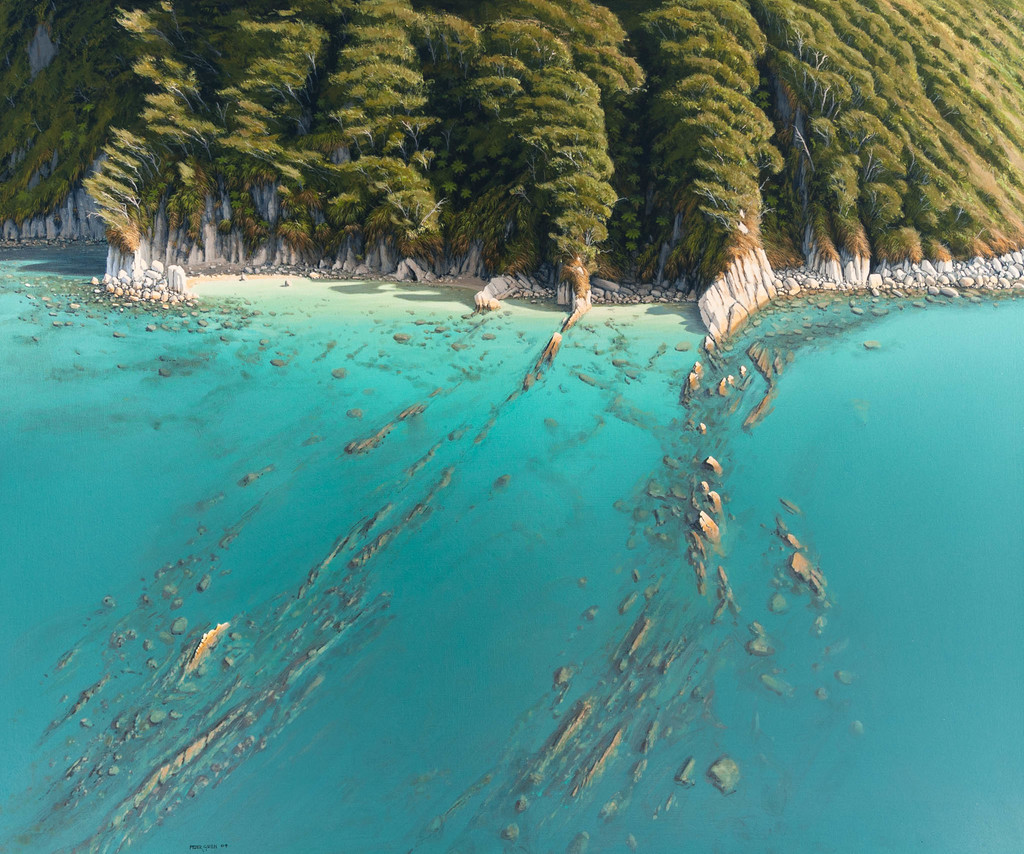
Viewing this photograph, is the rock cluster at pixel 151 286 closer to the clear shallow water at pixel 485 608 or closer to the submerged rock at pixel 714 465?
the clear shallow water at pixel 485 608

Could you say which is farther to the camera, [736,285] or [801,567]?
[736,285]

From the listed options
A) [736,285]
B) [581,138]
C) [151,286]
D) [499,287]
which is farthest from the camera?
[151,286]

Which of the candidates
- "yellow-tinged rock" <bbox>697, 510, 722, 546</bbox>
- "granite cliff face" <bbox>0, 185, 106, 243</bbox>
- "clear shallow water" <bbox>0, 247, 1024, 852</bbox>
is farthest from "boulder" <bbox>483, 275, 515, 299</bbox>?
"granite cliff face" <bbox>0, 185, 106, 243</bbox>

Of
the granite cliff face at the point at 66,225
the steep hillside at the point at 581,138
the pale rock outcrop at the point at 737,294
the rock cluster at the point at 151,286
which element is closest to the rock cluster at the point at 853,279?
the pale rock outcrop at the point at 737,294

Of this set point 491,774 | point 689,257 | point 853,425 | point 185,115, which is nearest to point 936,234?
point 689,257

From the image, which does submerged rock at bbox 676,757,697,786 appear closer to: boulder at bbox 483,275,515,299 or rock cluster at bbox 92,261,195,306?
boulder at bbox 483,275,515,299

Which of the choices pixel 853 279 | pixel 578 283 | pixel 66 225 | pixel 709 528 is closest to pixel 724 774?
pixel 709 528

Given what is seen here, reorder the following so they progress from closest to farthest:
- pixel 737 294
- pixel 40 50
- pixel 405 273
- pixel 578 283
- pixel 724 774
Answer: pixel 724 774
pixel 737 294
pixel 578 283
pixel 405 273
pixel 40 50

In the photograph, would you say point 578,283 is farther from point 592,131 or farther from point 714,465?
point 714,465
